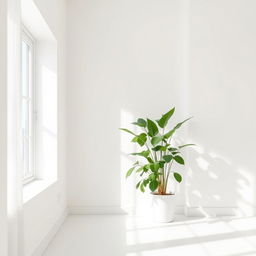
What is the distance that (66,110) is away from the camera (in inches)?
177

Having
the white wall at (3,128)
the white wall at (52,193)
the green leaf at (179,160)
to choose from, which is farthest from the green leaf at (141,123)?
the white wall at (3,128)

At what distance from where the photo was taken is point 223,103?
14.4ft

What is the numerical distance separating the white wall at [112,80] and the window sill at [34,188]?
974 mm

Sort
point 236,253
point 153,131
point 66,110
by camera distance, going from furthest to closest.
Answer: point 66,110, point 153,131, point 236,253

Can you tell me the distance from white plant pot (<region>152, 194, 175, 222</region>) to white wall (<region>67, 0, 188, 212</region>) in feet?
1.60

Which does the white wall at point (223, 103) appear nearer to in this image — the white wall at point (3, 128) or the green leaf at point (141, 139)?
the green leaf at point (141, 139)

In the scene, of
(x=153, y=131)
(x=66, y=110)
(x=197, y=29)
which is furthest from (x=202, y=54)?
(x=66, y=110)

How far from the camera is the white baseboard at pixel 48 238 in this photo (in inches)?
115

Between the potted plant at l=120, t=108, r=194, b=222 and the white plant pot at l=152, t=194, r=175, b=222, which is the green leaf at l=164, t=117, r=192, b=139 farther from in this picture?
the white plant pot at l=152, t=194, r=175, b=222

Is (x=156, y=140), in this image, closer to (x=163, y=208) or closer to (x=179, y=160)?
(x=179, y=160)

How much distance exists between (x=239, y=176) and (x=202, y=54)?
149 centimetres

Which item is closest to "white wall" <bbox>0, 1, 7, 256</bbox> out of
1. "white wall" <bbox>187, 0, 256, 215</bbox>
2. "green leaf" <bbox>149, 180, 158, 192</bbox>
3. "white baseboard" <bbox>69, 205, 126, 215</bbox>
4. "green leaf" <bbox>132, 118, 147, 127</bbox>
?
"green leaf" <bbox>149, 180, 158, 192</bbox>

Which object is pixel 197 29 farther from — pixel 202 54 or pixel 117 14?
pixel 117 14

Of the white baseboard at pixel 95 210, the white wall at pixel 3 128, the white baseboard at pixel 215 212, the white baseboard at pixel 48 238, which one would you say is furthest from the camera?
the white baseboard at pixel 95 210
